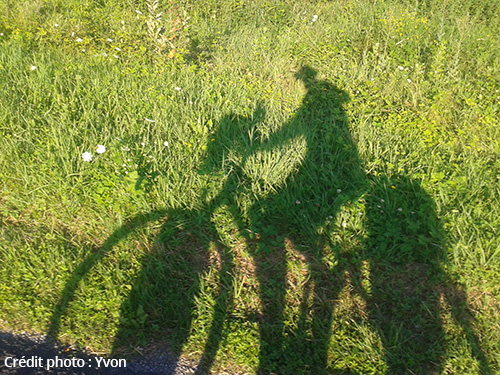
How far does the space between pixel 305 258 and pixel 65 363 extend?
197 centimetres

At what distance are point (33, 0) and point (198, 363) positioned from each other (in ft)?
23.3

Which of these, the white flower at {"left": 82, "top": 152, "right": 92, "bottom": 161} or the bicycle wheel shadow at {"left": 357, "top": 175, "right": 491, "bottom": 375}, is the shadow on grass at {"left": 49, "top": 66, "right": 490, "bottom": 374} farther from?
the white flower at {"left": 82, "top": 152, "right": 92, "bottom": 161}

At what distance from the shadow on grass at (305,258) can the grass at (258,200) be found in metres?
0.02

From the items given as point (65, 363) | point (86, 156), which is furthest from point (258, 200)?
point (65, 363)

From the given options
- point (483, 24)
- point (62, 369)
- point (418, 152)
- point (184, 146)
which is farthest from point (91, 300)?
point (483, 24)

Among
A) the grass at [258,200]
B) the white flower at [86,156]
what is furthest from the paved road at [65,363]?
the white flower at [86,156]

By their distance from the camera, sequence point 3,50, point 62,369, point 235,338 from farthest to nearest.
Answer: point 3,50 < point 235,338 < point 62,369

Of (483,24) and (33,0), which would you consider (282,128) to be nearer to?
(483,24)

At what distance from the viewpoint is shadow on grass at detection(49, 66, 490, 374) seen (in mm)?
3184

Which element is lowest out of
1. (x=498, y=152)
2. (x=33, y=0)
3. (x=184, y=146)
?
(x=498, y=152)

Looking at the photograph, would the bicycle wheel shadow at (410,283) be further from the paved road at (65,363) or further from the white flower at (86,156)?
the white flower at (86,156)

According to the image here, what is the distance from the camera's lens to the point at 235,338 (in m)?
3.17

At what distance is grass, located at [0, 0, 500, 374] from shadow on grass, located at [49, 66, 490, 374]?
0.05ft

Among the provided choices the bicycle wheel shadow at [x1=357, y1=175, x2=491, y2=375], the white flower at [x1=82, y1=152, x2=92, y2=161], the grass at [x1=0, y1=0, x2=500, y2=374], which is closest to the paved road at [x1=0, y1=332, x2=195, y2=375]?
the grass at [x1=0, y1=0, x2=500, y2=374]
